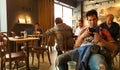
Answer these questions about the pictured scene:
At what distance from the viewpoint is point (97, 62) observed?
1.91m

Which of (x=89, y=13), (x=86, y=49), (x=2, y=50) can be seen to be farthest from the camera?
(x=2, y=50)

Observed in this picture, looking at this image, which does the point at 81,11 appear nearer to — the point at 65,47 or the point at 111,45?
the point at 65,47

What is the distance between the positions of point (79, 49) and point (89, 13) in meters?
0.55

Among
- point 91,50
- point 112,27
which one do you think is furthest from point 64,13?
point 91,50

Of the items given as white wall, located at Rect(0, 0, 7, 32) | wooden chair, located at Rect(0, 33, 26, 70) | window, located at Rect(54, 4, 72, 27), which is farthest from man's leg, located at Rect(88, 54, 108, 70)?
window, located at Rect(54, 4, 72, 27)

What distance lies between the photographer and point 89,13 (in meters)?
2.36

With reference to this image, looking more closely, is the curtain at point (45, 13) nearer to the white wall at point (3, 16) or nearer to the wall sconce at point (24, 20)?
the wall sconce at point (24, 20)

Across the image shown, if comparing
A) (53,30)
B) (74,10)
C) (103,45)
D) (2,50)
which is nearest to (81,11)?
(74,10)

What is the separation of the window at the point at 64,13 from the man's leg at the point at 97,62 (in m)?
7.96

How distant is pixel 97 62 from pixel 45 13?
22.3 feet

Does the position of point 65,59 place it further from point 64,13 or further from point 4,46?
point 64,13

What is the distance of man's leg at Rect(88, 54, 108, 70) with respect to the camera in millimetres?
1829

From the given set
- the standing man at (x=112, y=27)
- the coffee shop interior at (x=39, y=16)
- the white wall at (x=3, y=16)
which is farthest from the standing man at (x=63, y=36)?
the white wall at (x=3, y=16)

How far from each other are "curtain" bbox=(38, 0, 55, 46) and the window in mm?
1212
